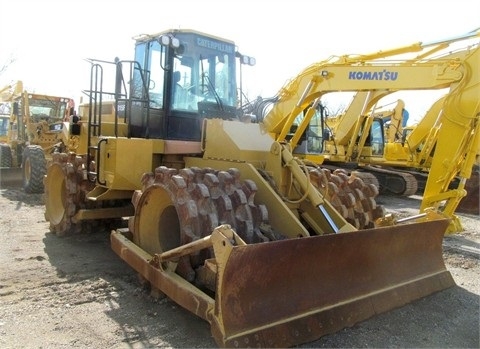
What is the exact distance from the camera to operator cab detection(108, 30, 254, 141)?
5277mm

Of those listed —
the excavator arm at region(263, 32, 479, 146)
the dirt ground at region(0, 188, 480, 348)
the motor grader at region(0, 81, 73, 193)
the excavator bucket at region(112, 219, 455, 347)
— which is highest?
the excavator arm at region(263, 32, 479, 146)

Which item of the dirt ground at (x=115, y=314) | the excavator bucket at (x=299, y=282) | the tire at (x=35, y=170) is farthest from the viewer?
the tire at (x=35, y=170)

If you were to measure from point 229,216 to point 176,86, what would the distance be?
2.17 meters

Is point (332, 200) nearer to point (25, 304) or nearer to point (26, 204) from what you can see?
point (25, 304)

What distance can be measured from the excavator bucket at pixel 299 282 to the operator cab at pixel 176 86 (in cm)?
170

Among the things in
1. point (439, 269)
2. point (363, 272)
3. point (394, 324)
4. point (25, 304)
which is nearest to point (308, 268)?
point (363, 272)

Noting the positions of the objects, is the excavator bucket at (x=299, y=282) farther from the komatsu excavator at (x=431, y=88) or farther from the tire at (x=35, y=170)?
the tire at (x=35, y=170)

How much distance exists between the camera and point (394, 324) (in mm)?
3740

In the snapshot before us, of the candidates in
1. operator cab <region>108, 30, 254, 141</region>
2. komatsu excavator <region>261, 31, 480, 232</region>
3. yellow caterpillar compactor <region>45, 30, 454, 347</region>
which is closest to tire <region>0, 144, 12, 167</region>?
yellow caterpillar compactor <region>45, 30, 454, 347</region>

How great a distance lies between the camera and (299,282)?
3.37 m

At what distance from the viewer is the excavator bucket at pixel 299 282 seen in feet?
9.89

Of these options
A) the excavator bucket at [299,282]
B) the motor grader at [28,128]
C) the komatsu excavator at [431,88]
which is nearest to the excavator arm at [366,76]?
the komatsu excavator at [431,88]

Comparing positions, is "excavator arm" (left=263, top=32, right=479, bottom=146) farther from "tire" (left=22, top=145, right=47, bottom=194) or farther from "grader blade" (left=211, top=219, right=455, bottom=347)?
"tire" (left=22, top=145, right=47, bottom=194)

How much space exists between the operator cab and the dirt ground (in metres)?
1.74
